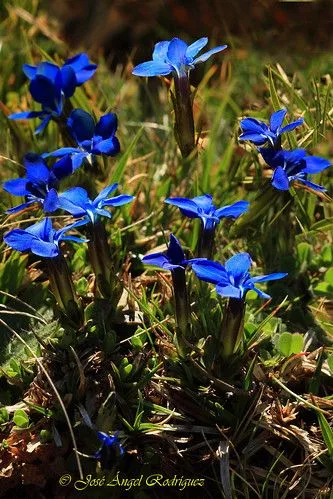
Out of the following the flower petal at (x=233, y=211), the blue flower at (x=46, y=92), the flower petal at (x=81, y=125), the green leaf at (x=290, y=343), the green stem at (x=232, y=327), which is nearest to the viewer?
the green stem at (x=232, y=327)

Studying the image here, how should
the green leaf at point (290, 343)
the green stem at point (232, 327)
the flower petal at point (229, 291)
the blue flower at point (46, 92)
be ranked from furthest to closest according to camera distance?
the blue flower at point (46, 92) < the green leaf at point (290, 343) < the green stem at point (232, 327) < the flower petal at point (229, 291)

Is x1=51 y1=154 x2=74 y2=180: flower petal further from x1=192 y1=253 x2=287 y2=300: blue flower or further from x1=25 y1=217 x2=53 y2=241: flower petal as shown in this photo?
x1=192 y1=253 x2=287 y2=300: blue flower

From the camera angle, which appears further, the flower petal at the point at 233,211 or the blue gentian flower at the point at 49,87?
the blue gentian flower at the point at 49,87

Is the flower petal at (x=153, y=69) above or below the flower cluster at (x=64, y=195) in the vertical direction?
above

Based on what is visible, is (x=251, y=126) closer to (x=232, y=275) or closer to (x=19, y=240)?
(x=232, y=275)

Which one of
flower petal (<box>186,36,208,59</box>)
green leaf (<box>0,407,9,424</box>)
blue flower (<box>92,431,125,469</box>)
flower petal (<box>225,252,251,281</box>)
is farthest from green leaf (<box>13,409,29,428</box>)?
flower petal (<box>186,36,208,59</box>)

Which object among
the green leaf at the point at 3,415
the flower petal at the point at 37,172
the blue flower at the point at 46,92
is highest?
the blue flower at the point at 46,92

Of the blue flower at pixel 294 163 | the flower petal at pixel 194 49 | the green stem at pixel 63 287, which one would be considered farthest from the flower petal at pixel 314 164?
the green stem at pixel 63 287

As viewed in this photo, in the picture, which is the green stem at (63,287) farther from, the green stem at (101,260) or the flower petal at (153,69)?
the flower petal at (153,69)
